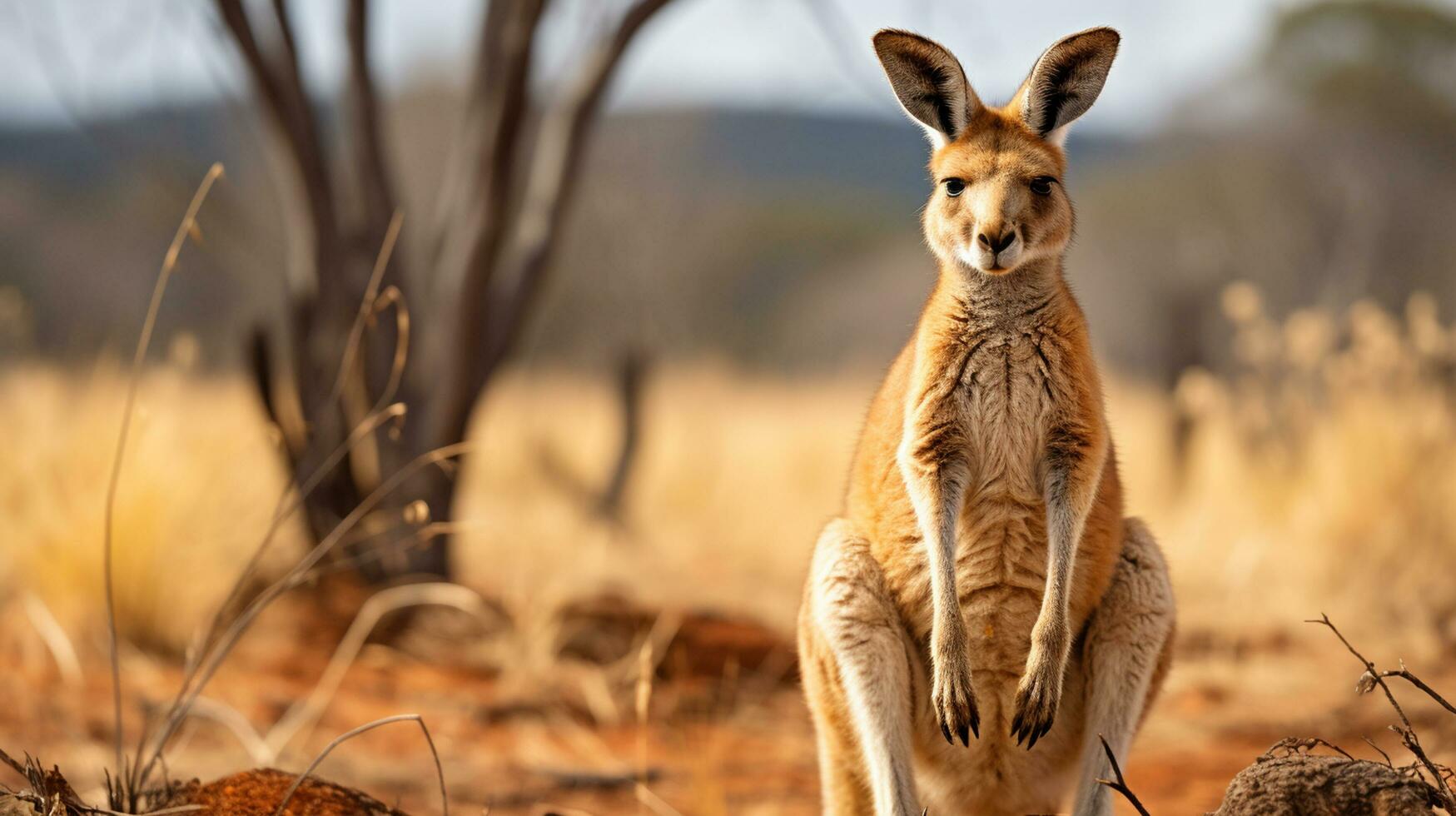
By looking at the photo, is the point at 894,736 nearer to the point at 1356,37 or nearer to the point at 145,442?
the point at 145,442

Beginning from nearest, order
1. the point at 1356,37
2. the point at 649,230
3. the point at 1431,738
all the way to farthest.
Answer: the point at 1431,738
the point at 649,230
the point at 1356,37

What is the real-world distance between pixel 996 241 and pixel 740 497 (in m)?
7.75

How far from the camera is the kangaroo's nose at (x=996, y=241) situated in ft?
7.93

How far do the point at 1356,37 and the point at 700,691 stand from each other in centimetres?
2747

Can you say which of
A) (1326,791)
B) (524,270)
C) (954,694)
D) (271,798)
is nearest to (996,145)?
(954,694)

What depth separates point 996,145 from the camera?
101 inches

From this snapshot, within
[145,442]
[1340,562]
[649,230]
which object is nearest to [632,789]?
[145,442]

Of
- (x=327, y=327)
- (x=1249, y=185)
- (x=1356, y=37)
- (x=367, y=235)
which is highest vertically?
(x=1356, y=37)

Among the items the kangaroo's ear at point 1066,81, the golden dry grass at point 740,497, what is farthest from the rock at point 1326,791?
the golden dry grass at point 740,497

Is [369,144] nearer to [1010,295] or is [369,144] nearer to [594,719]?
[594,719]

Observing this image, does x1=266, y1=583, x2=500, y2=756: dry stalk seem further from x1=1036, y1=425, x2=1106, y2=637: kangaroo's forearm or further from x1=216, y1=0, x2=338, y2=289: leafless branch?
x1=1036, y1=425, x2=1106, y2=637: kangaroo's forearm

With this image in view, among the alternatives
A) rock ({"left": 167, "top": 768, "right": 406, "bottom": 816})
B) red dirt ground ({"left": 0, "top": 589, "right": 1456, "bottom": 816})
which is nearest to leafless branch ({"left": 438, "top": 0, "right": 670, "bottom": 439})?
red dirt ground ({"left": 0, "top": 589, "right": 1456, "bottom": 816})

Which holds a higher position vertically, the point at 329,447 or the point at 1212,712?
the point at 329,447

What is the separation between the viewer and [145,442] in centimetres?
A: 667
